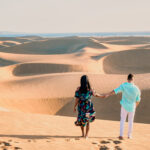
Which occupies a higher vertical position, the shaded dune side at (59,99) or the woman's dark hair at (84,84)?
the woman's dark hair at (84,84)

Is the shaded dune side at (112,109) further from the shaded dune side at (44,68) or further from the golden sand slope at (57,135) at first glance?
the shaded dune side at (44,68)

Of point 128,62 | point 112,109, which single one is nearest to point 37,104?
point 112,109

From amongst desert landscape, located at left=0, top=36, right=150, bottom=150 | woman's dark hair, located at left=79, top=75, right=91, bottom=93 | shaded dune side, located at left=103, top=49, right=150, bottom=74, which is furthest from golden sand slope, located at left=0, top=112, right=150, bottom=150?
shaded dune side, located at left=103, top=49, right=150, bottom=74

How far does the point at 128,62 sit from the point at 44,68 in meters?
14.4

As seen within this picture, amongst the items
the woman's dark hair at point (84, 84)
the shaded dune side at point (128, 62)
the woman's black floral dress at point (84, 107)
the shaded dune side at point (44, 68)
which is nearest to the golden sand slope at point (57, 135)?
the woman's black floral dress at point (84, 107)

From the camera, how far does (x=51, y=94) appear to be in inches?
546

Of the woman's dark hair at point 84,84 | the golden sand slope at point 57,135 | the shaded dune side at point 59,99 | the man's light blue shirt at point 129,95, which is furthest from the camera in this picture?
the shaded dune side at point 59,99

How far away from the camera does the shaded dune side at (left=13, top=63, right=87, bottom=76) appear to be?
93.6 ft

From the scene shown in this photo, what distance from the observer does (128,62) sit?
37.2 metres

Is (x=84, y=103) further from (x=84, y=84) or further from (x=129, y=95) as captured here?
(x=129, y=95)

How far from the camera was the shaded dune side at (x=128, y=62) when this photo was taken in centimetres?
3359

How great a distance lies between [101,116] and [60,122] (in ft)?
14.9

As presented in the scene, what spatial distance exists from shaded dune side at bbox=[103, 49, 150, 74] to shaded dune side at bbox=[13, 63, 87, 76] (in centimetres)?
547

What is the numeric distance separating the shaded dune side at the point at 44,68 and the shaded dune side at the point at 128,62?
5468 mm
